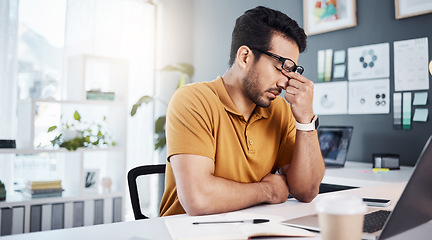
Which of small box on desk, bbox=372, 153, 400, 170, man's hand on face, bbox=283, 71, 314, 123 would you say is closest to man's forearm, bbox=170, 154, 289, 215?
man's hand on face, bbox=283, 71, 314, 123

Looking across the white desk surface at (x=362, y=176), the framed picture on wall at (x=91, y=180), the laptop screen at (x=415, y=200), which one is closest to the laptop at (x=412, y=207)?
the laptop screen at (x=415, y=200)

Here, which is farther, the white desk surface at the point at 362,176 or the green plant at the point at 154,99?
the green plant at the point at 154,99

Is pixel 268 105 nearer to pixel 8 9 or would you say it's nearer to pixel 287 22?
pixel 287 22

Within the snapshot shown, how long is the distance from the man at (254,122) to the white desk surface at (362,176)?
1.86 ft

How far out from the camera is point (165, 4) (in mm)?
4332

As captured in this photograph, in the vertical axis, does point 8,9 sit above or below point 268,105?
above

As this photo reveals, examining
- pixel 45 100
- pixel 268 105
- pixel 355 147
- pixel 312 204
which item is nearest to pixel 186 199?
pixel 312 204

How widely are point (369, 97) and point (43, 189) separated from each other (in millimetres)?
2434

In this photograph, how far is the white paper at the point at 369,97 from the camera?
2.79 m

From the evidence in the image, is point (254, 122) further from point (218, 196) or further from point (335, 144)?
point (335, 144)

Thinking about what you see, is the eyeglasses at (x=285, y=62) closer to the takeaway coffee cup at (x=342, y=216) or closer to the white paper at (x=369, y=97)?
the takeaway coffee cup at (x=342, y=216)

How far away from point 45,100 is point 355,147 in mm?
2273

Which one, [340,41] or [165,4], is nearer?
[340,41]

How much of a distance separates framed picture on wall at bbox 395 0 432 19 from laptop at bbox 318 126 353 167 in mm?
803
